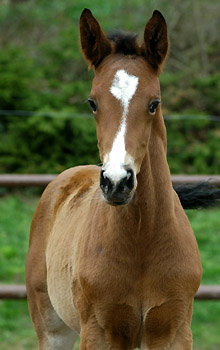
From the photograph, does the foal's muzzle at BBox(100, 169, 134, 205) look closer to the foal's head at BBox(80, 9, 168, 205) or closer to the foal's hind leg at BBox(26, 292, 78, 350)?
the foal's head at BBox(80, 9, 168, 205)

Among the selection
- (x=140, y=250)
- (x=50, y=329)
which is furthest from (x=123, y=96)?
(x=50, y=329)

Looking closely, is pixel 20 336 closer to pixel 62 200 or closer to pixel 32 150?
pixel 62 200

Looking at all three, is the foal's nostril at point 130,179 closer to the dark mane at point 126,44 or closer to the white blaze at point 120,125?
the white blaze at point 120,125

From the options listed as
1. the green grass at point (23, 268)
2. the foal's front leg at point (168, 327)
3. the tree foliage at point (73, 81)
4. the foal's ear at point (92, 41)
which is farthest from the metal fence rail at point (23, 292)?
the tree foliage at point (73, 81)

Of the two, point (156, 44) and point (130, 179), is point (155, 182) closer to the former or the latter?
point (130, 179)

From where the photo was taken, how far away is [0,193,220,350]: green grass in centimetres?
451

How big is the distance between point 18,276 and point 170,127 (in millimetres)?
3866

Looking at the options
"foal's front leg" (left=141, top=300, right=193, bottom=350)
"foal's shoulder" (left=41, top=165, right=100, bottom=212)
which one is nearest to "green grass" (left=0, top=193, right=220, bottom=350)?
"foal's shoulder" (left=41, top=165, right=100, bottom=212)

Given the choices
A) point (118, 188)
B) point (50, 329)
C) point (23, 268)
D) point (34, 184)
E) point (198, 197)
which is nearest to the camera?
point (118, 188)

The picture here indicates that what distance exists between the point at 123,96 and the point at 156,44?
36 cm

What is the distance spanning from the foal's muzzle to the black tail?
124 cm

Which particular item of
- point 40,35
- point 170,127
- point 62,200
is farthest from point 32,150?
point 62,200

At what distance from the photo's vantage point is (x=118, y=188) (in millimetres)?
2162

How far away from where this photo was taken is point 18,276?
5.42 metres
